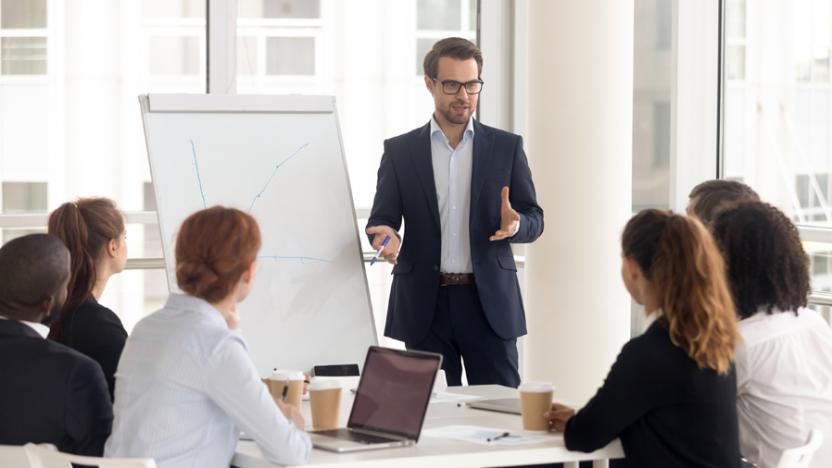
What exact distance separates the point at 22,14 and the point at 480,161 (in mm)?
2939

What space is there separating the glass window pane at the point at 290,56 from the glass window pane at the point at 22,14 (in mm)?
1123

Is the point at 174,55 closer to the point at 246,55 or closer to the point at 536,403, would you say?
the point at 246,55

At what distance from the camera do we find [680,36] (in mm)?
5867

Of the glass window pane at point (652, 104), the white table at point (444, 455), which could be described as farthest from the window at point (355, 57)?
the white table at point (444, 455)

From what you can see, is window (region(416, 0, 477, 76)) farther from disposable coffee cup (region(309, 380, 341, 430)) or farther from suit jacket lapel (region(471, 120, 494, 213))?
disposable coffee cup (region(309, 380, 341, 430))

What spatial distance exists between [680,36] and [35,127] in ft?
10.4

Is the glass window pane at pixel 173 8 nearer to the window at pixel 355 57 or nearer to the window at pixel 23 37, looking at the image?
the window at pixel 355 57

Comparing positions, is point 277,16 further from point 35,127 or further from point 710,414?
point 710,414

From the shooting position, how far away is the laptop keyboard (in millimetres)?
2535

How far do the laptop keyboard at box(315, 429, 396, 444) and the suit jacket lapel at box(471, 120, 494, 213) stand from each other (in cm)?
142

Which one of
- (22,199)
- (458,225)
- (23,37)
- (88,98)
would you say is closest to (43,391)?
(458,225)

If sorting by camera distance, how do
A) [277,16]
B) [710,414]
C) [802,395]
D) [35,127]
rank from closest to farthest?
[710,414], [802,395], [35,127], [277,16]

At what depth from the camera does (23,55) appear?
231 inches

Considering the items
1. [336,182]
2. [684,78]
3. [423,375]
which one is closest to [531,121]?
[684,78]
